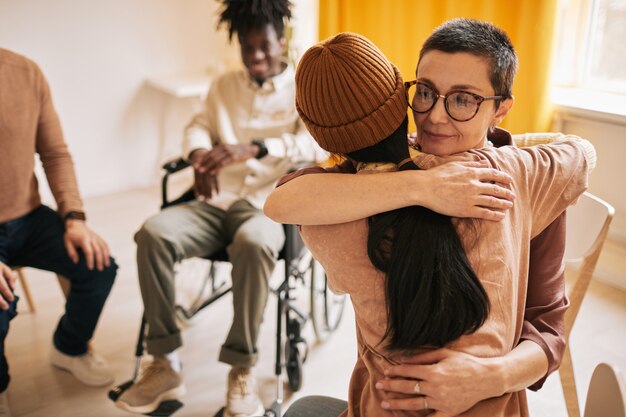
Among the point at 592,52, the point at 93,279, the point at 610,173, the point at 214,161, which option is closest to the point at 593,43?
the point at 592,52

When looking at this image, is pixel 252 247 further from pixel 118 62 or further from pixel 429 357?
pixel 118 62

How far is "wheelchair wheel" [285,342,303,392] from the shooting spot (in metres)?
1.96

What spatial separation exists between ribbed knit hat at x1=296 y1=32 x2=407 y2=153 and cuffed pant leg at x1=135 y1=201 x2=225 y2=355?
111 centimetres

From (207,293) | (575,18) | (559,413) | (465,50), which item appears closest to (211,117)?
(207,293)

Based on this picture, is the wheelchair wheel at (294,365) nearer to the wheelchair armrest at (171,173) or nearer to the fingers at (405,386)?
the wheelchair armrest at (171,173)

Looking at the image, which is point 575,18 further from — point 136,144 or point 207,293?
point 136,144

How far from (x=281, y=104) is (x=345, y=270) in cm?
142

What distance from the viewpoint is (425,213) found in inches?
34.6

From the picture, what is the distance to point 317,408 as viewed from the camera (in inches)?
46.7

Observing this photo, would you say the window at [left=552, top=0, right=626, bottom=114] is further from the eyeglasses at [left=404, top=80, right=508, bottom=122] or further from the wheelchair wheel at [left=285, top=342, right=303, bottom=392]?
the eyeglasses at [left=404, top=80, right=508, bottom=122]

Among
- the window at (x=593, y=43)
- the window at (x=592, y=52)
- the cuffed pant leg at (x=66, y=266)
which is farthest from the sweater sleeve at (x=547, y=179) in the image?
the window at (x=593, y=43)

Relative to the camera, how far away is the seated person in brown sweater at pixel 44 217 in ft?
6.09

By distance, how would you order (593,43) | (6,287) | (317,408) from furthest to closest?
(593,43)
(6,287)
(317,408)

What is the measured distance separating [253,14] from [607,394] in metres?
1.68
